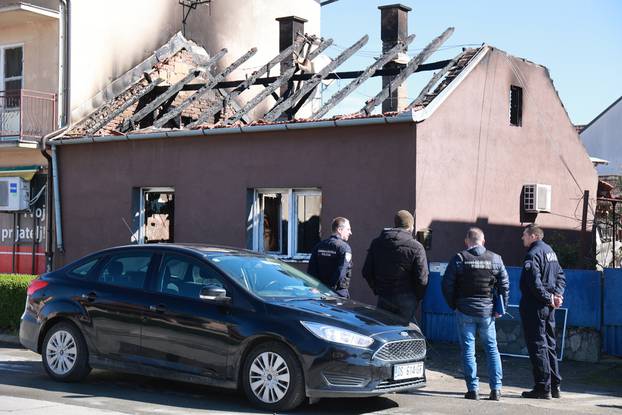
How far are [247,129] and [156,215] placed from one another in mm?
3409

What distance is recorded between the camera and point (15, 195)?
1816 centimetres

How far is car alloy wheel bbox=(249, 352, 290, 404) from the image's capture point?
26.1ft

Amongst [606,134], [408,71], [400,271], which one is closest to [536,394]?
[400,271]

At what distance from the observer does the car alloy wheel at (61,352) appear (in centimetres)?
931

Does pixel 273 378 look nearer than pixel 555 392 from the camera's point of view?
Yes

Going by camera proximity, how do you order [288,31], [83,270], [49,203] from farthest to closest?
1. [288,31]
2. [49,203]
3. [83,270]

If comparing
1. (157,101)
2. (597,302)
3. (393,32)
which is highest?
(393,32)

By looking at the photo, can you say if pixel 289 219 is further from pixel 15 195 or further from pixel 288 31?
pixel 15 195

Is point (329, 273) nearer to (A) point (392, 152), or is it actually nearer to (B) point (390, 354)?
(B) point (390, 354)

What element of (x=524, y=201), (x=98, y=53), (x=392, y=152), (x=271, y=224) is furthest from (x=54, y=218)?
(x=524, y=201)

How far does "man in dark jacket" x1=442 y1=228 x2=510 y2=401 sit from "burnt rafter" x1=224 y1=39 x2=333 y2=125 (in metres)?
7.38

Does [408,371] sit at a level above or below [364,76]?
below

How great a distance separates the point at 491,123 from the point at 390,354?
752cm

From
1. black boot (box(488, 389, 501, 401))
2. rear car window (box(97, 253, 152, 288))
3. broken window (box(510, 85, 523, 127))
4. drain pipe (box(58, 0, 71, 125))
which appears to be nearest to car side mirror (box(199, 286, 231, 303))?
rear car window (box(97, 253, 152, 288))
